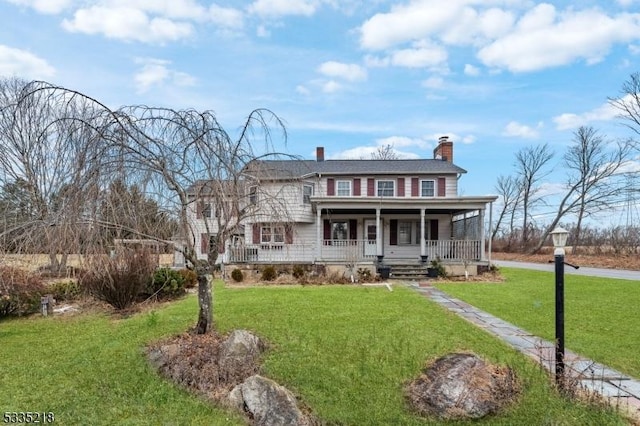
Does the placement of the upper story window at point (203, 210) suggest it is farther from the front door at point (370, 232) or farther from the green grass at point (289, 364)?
the front door at point (370, 232)

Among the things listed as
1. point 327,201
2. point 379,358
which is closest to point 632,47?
point 327,201

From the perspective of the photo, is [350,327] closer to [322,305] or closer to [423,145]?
[322,305]

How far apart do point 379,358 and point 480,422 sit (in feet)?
5.60

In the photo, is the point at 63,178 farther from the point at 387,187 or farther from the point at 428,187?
the point at 428,187

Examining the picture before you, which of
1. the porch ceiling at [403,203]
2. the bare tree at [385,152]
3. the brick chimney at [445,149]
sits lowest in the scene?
the porch ceiling at [403,203]

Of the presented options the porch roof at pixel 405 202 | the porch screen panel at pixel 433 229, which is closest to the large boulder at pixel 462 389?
the porch roof at pixel 405 202

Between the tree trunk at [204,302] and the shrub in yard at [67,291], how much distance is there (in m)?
8.04

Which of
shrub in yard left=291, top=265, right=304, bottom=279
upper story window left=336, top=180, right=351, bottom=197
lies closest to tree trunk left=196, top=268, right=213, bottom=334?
shrub in yard left=291, top=265, right=304, bottom=279

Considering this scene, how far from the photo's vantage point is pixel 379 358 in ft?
Answer: 18.8

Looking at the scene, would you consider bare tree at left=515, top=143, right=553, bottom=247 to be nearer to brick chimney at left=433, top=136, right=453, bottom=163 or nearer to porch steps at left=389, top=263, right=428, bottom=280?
brick chimney at left=433, top=136, right=453, bottom=163

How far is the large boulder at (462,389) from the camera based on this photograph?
4.35m

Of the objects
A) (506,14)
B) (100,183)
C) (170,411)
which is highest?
(506,14)

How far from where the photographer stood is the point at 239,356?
18.6 ft

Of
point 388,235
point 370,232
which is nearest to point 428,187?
point 388,235
